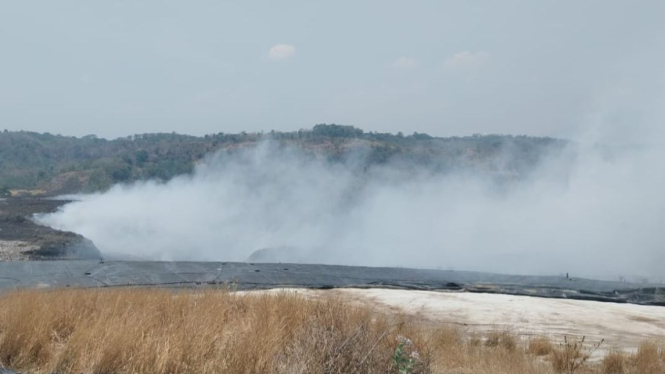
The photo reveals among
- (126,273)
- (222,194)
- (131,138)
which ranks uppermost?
(131,138)

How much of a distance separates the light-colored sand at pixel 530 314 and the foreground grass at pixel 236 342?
1.50 meters

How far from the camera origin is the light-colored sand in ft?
31.8

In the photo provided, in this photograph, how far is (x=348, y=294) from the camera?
44.0 feet

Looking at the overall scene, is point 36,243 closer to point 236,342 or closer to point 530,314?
point 530,314

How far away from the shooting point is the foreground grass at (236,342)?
538 cm

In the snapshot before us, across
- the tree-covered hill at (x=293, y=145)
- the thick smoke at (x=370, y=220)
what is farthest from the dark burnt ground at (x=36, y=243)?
the tree-covered hill at (x=293, y=145)

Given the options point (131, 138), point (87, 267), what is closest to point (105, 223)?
point (87, 267)

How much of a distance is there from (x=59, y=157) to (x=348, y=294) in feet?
327

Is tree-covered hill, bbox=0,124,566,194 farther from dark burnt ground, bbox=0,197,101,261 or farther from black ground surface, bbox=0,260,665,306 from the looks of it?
black ground surface, bbox=0,260,665,306

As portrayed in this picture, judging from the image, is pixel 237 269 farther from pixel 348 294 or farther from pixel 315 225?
pixel 315 225

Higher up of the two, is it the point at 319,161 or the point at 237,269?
the point at 319,161

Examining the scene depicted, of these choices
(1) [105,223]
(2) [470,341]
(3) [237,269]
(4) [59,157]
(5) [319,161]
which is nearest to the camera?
(2) [470,341]

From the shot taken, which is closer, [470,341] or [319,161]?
[470,341]

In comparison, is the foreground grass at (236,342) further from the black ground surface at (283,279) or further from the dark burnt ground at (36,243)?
the dark burnt ground at (36,243)
